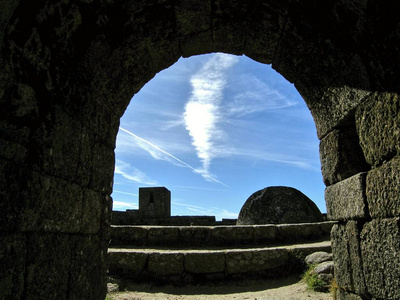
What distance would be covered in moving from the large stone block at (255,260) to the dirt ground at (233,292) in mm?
228

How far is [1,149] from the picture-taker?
1725 mm

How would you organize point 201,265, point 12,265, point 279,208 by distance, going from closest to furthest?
point 12,265, point 201,265, point 279,208

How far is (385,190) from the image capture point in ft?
7.47

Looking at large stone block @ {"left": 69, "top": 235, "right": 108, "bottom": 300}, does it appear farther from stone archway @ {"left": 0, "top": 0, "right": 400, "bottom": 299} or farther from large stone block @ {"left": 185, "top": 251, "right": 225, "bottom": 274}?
large stone block @ {"left": 185, "top": 251, "right": 225, "bottom": 274}

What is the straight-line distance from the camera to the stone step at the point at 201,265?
5.43 meters

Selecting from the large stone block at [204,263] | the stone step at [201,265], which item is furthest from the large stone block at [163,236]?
the large stone block at [204,263]

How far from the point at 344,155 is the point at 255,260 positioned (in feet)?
10.9

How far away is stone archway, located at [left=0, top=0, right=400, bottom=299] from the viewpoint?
189cm

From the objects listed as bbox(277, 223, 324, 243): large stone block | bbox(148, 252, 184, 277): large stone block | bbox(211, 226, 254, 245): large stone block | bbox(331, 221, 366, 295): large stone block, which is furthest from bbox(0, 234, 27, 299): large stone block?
bbox(277, 223, 324, 243): large stone block

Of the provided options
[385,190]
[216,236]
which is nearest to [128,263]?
[216,236]

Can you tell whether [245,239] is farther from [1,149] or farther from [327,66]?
[1,149]

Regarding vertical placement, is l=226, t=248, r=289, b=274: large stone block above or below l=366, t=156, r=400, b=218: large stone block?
below

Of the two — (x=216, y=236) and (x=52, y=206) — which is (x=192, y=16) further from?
(x=216, y=236)

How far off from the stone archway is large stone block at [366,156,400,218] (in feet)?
0.05
